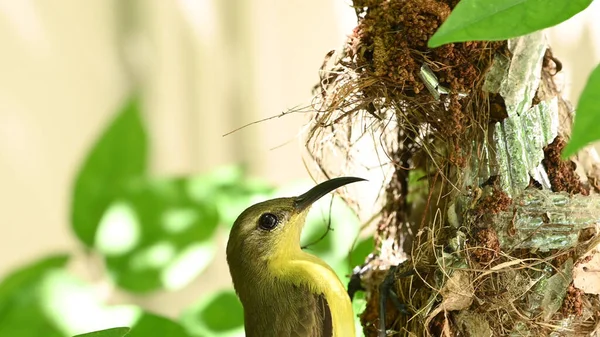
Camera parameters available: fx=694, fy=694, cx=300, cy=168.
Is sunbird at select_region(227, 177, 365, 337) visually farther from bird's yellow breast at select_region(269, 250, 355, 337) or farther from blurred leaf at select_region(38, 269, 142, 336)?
blurred leaf at select_region(38, 269, 142, 336)

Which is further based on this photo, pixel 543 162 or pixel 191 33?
pixel 191 33

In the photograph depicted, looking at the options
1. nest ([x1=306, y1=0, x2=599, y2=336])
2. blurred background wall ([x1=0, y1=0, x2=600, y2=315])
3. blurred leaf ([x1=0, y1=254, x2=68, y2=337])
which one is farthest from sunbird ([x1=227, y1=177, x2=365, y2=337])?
blurred background wall ([x1=0, y1=0, x2=600, y2=315])

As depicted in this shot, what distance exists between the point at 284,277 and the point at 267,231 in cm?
8

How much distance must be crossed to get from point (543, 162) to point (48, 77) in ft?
4.91

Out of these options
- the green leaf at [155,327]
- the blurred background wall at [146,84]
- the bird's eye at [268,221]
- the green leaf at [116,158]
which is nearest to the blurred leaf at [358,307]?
the bird's eye at [268,221]

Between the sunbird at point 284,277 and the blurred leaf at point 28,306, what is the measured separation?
300 millimetres

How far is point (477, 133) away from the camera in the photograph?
2.93 ft

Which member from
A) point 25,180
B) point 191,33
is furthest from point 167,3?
point 25,180

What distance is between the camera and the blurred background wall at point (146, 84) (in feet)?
6.38

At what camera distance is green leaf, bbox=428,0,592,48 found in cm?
52

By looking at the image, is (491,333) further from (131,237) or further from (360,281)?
(131,237)

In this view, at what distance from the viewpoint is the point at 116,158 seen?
973mm

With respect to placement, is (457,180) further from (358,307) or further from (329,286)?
(358,307)

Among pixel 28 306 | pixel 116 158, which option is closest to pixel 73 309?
pixel 28 306
